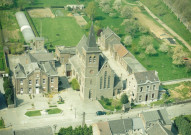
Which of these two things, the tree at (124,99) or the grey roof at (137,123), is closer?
the grey roof at (137,123)

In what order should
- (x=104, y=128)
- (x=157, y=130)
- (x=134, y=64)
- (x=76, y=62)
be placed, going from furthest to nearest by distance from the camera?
(x=134, y=64)
(x=76, y=62)
(x=157, y=130)
(x=104, y=128)

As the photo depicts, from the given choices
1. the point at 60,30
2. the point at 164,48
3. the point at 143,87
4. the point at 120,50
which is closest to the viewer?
the point at 143,87

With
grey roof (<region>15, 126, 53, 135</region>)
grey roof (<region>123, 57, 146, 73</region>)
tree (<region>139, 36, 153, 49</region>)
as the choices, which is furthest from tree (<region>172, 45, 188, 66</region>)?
grey roof (<region>15, 126, 53, 135</region>)

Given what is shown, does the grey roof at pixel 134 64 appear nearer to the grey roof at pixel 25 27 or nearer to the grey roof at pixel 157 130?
the grey roof at pixel 157 130

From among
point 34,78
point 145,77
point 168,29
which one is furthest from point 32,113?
point 168,29

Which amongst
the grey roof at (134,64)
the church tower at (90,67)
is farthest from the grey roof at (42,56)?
the grey roof at (134,64)

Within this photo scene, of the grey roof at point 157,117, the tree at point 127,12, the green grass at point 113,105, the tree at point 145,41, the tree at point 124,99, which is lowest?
the grey roof at point 157,117

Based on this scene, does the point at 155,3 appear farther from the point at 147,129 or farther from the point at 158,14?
the point at 147,129

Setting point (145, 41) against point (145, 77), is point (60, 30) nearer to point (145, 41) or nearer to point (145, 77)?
point (145, 41)
